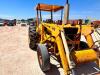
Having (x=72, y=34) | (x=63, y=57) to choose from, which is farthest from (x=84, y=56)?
(x=72, y=34)

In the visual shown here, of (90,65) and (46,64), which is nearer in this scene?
(46,64)

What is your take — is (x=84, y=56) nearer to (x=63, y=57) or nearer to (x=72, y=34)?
(x=63, y=57)

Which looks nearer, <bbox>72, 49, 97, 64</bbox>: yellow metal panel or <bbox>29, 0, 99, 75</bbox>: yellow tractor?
<bbox>29, 0, 99, 75</bbox>: yellow tractor

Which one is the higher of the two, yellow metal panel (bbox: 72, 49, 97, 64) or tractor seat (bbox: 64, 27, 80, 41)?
tractor seat (bbox: 64, 27, 80, 41)

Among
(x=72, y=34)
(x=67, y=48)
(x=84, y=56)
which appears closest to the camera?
(x=67, y=48)

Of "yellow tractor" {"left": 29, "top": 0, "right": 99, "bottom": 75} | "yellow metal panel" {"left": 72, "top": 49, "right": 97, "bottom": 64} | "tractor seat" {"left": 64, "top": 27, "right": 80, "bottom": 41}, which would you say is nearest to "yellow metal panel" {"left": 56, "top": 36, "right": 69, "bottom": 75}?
"yellow tractor" {"left": 29, "top": 0, "right": 99, "bottom": 75}

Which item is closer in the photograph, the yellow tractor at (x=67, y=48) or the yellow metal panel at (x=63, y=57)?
the yellow metal panel at (x=63, y=57)

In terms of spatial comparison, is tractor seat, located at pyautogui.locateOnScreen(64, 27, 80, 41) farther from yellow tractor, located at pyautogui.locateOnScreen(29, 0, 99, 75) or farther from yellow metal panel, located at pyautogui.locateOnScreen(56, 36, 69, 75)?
yellow metal panel, located at pyautogui.locateOnScreen(56, 36, 69, 75)

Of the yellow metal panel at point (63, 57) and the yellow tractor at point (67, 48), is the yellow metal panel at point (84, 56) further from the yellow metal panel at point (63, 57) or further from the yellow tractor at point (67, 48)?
the yellow metal panel at point (63, 57)

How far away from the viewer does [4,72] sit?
5.78 metres

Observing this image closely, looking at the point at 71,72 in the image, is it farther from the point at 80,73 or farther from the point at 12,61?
the point at 12,61

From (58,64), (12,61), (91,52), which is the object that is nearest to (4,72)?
(12,61)

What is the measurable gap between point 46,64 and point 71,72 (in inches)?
45.5

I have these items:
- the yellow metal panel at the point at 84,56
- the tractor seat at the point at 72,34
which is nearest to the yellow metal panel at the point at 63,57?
the yellow metal panel at the point at 84,56
